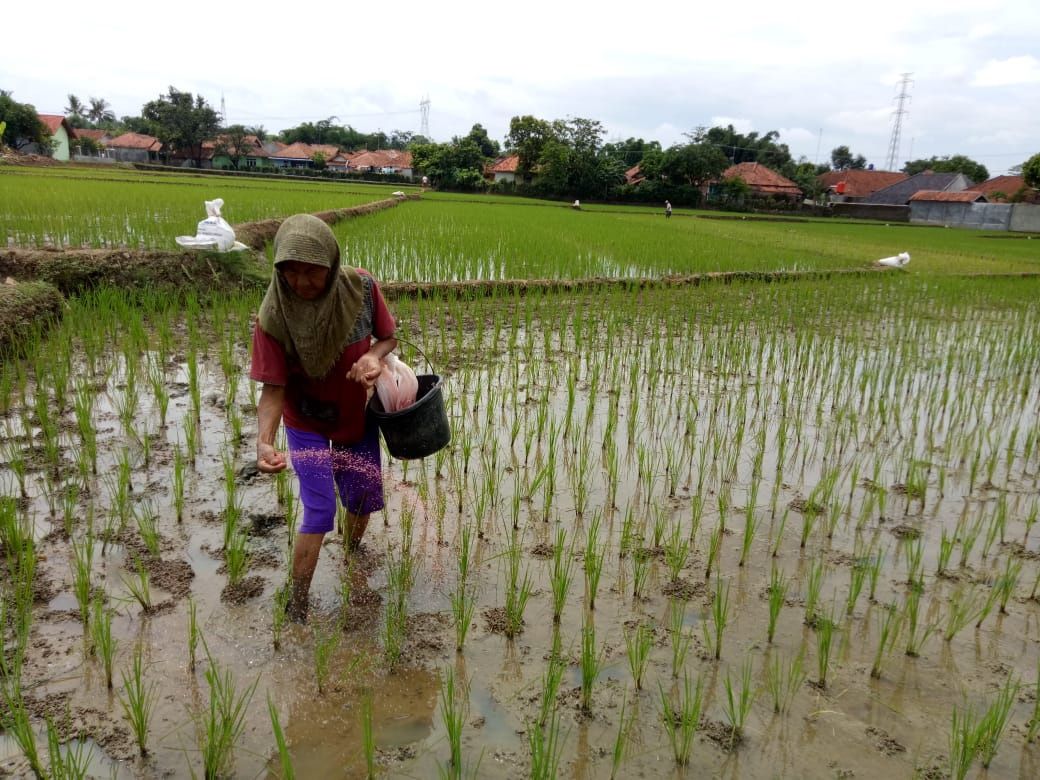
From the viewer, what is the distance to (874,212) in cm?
3453

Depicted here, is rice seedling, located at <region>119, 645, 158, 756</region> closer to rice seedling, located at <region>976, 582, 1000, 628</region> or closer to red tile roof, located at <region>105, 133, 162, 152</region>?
rice seedling, located at <region>976, 582, 1000, 628</region>

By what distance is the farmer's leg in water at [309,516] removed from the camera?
6.67 feet

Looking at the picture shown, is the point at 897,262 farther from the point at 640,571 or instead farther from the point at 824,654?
the point at 824,654

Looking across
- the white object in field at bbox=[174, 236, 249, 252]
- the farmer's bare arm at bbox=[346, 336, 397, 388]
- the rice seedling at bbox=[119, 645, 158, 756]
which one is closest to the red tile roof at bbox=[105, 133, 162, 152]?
the white object in field at bbox=[174, 236, 249, 252]

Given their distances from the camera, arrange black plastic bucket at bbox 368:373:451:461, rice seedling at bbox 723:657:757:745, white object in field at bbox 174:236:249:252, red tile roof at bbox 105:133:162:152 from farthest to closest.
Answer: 1. red tile roof at bbox 105:133:162:152
2. white object in field at bbox 174:236:249:252
3. black plastic bucket at bbox 368:373:451:461
4. rice seedling at bbox 723:657:757:745

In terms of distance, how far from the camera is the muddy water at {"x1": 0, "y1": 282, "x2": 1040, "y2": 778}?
1.64 metres

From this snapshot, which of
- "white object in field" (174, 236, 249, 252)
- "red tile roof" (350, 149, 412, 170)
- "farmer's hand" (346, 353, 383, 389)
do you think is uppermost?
"red tile roof" (350, 149, 412, 170)

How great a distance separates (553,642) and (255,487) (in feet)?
5.10

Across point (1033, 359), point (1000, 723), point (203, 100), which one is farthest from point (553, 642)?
point (203, 100)

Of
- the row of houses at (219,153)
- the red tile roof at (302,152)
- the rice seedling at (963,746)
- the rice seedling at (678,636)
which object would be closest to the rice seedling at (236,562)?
the rice seedling at (678,636)

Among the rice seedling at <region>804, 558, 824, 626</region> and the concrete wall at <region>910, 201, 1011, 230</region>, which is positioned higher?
the concrete wall at <region>910, 201, 1011, 230</region>

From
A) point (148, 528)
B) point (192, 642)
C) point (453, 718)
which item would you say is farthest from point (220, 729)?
point (148, 528)

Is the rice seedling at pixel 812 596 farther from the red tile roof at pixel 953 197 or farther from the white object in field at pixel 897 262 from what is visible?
the red tile roof at pixel 953 197

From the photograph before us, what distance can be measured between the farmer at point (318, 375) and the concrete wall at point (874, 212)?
36564mm
